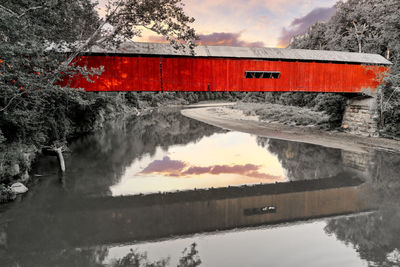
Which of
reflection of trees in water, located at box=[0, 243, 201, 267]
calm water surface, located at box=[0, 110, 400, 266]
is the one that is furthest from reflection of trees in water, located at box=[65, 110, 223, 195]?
reflection of trees in water, located at box=[0, 243, 201, 267]

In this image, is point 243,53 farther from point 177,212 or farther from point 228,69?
point 177,212

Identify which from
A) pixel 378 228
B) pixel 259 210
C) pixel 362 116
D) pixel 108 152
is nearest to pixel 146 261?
pixel 259 210

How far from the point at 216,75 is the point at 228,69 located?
0.81 metres

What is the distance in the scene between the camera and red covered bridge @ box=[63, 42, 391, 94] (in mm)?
14797

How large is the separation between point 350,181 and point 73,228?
1065cm

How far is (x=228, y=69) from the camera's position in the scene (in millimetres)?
16375

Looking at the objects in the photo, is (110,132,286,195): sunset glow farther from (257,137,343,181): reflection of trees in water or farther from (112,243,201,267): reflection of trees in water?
(112,243,201,267): reflection of trees in water

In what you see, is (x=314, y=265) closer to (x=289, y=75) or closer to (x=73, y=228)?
(x=73, y=228)

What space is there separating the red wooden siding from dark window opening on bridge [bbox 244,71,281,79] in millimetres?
177

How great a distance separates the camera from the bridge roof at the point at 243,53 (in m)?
15.0

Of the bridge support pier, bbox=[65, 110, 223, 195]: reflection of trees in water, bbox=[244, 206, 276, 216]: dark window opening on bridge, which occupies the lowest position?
bbox=[244, 206, 276, 216]: dark window opening on bridge

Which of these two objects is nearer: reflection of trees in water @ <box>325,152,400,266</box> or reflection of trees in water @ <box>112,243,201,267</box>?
reflection of trees in water @ <box>112,243,201,267</box>

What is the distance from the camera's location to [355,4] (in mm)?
37344

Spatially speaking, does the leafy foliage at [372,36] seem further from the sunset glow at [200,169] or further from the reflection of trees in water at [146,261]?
the reflection of trees in water at [146,261]
